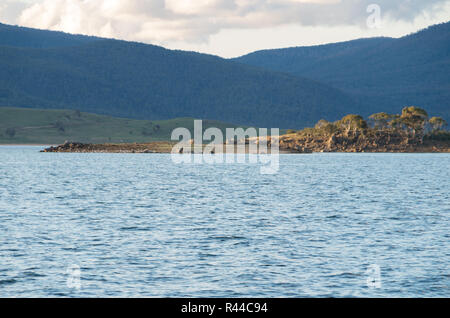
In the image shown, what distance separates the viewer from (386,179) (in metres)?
103

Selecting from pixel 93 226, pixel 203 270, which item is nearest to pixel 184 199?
Result: pixel 93 226

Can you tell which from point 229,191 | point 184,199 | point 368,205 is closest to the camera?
point 368,205

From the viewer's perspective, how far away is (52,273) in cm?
2981

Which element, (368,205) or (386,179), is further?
(386,179)

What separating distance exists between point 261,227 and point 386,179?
62098mm

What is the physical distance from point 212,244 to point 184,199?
2988cm

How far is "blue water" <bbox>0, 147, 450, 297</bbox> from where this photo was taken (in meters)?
27.5

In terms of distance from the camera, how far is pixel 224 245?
3725 cm

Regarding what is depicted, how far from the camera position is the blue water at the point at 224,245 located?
2755cm
